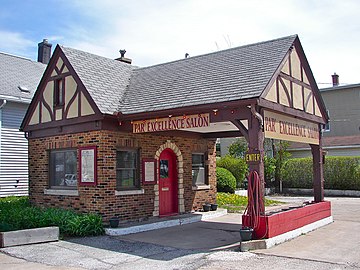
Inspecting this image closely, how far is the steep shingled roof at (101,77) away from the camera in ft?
41.5

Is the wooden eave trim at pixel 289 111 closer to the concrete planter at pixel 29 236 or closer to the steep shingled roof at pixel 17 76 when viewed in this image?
the concrete planter at pixel 29 236

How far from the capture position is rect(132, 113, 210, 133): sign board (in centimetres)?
1071

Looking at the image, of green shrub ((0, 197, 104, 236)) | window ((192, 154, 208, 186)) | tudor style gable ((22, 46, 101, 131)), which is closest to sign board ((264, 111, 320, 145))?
window ((192, 154, 208, 186))

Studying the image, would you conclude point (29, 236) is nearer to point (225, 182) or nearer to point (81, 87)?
point (81, 87)

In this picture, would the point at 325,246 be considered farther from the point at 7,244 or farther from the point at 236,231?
the point at 7,244

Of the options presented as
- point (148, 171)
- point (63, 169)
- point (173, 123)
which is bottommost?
point (148, 171)

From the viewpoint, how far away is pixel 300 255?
856cm

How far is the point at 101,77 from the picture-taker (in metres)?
14.0

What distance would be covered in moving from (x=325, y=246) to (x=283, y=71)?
185 inches

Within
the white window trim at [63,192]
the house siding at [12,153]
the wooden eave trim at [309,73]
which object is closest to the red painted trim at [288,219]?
the wooden eave trim at [309,73]

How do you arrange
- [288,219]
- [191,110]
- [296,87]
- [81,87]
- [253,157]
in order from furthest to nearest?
[81,87] < [296,87] < [191,110] < [288,219] < [253,157]

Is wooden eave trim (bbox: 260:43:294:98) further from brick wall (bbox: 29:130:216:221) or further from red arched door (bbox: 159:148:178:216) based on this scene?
red arched door (bbox: 159:148:178:216)

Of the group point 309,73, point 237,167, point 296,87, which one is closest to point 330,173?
point 237,167

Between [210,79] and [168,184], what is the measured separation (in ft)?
14.1
